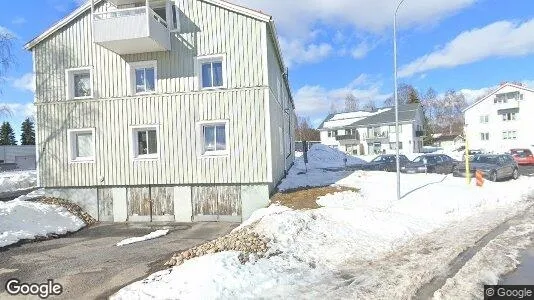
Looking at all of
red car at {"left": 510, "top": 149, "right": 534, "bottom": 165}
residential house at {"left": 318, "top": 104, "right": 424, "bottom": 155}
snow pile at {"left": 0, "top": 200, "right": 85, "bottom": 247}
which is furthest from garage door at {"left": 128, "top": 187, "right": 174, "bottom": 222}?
residential house at {"left": 318, "top": 104, "right": 424, "bottom": 155}

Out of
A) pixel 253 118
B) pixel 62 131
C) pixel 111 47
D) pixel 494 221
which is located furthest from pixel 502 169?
pixel 62 131

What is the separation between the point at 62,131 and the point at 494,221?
17896 mm

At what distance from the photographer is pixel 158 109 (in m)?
17.4

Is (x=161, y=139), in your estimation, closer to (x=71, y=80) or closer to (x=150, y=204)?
(x=150, y=204)

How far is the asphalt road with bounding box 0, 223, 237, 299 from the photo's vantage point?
8.69 m

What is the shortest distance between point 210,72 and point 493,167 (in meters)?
16.5

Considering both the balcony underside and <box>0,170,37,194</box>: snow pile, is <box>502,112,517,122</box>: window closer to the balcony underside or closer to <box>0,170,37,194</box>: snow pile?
the balcony underside

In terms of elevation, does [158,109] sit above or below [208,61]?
below

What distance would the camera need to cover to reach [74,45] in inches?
717

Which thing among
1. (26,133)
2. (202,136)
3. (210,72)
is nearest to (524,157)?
(210,72)

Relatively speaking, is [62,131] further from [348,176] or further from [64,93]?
[348,176]

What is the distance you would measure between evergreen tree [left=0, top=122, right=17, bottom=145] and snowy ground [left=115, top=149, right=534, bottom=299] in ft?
224

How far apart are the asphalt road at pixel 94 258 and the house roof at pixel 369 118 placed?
52866mm

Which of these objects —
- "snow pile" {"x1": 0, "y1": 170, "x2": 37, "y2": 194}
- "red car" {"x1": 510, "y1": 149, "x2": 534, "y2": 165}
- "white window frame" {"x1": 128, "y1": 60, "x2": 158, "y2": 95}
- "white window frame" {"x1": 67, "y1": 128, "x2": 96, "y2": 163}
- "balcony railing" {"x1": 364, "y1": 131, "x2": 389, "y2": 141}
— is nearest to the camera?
"white window frame" {"x1": 128, "y1": 60, "x2": 158, "y2": 95}
